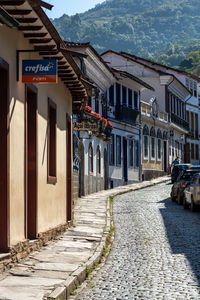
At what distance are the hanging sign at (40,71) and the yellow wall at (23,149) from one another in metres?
0.22

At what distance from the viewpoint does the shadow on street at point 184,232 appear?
10.7 metres

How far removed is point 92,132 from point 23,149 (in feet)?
58.1

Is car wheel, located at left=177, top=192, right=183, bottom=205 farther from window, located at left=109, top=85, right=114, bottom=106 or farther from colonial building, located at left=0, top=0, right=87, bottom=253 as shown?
window, located at left=109, top=85, right=114, bottom=106

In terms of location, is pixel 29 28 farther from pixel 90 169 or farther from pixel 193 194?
pixel 90 169

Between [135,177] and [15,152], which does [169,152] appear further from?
[15,152]

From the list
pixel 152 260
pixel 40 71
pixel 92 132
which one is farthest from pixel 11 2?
pixel 92 132

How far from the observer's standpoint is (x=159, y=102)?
47.8m

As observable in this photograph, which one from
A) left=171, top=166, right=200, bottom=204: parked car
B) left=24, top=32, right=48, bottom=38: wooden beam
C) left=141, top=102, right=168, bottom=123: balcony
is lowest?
left=171, top=166, right=200, bottom=204: parked car

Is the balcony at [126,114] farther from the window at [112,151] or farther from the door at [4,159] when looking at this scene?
the door at [4,159]

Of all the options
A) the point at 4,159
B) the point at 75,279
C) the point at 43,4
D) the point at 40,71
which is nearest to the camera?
the point at 43,4

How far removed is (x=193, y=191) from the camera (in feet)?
65.6

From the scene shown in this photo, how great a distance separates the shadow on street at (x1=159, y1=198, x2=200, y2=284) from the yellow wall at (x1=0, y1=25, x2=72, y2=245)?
2635 millimetres

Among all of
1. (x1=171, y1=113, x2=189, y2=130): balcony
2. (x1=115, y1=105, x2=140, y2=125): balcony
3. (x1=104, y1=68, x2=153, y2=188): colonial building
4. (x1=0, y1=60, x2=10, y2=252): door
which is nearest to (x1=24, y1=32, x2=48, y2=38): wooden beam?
(x1=0, y1=60, x2=10, y2=252): door

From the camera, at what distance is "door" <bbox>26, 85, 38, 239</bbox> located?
10.7 m
